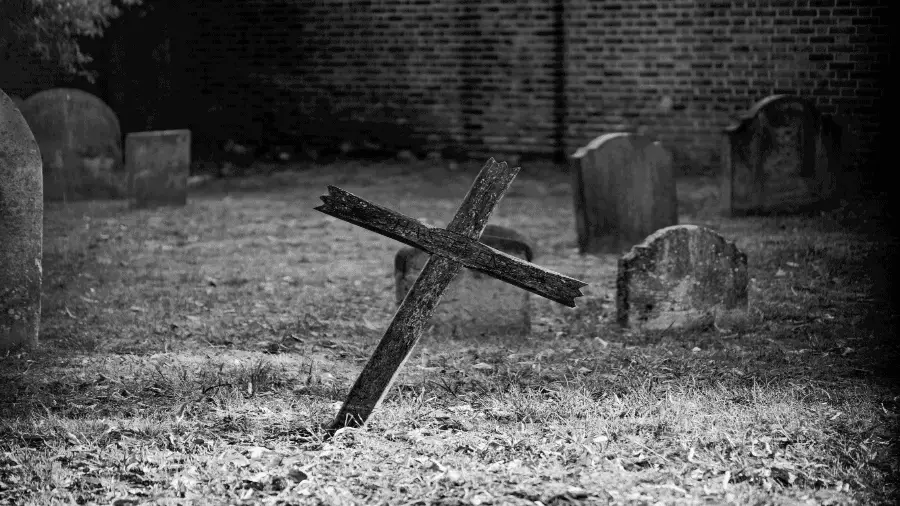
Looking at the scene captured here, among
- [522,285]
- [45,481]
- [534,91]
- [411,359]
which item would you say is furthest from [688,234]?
[534,91]

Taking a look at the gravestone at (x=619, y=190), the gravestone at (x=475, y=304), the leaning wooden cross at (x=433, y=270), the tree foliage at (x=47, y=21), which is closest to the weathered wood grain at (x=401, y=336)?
the leaning wooden cross at (x=433, y=270)

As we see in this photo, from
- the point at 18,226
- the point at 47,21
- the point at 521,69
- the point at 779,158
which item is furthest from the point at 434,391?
the point at 521,69

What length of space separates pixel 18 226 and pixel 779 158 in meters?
7.22

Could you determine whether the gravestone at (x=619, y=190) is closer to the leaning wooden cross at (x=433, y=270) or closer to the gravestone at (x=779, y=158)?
the gravestone at (x=779, y=158)

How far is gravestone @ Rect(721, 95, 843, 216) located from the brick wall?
2249 millimetres

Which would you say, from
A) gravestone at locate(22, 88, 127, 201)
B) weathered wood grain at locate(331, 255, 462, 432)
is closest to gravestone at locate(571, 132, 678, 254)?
weathered wood grain at locate(331, 255, 462, 432)

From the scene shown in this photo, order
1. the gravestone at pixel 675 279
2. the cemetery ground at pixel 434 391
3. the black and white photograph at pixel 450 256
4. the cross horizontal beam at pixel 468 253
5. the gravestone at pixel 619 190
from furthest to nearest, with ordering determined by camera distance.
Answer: the gravestone at pixel 619 190 < the gravestone at pixel 675 279 < the cross horizontal beam at pixel 468 253 < the black and white photograph at pixel 450 256 < the cemetery ground at pixel 434 391

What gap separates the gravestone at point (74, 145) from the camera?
38.5ft

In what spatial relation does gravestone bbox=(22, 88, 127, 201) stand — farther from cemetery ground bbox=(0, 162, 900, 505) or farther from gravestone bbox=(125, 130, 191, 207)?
cemetery ground bbox=(0, 162, 900, 505)

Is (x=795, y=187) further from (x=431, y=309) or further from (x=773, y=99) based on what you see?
(x=431, y=309)

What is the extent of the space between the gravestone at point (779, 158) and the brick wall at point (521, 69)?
7.38 feet

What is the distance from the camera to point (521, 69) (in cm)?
1366

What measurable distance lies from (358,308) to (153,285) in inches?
67.9

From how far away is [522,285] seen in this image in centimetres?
411
